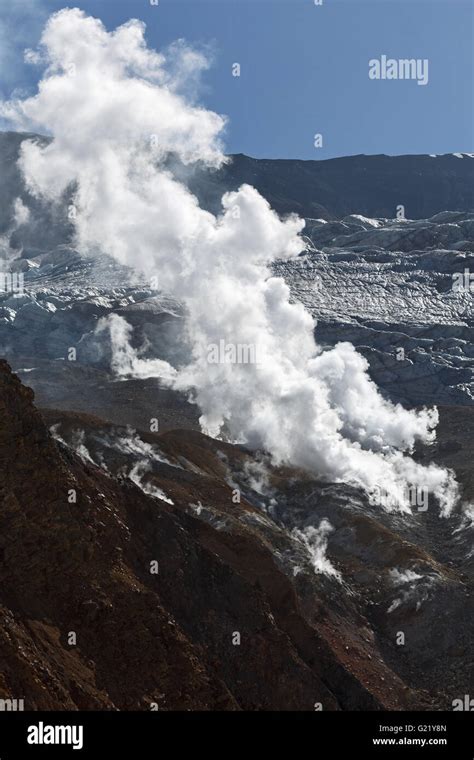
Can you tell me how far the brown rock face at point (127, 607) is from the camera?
29109 mm

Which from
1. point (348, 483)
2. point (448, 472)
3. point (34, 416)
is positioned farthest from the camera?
point (448, 472)

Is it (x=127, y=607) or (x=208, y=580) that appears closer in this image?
(x=127, y=607)

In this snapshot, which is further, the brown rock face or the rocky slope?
the rocky slope

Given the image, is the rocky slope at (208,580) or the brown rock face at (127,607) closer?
the brown rock face at (127,607)

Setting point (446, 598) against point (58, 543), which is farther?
point (446, 598)

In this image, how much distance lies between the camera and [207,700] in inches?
1257

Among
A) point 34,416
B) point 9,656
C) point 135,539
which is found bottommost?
point 9,656

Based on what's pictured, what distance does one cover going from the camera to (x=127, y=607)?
32656 mm

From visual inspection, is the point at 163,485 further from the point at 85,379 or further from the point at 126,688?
the point at 85,379

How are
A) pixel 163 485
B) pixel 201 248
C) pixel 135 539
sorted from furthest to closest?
pixel 201 248 < pixel 163 485 < pixel 135 539

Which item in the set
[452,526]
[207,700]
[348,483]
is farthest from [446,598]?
[207,700]

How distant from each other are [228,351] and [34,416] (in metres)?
114

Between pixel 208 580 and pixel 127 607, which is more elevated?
pixel 208 580

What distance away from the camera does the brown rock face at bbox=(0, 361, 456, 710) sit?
2911 centimetres
